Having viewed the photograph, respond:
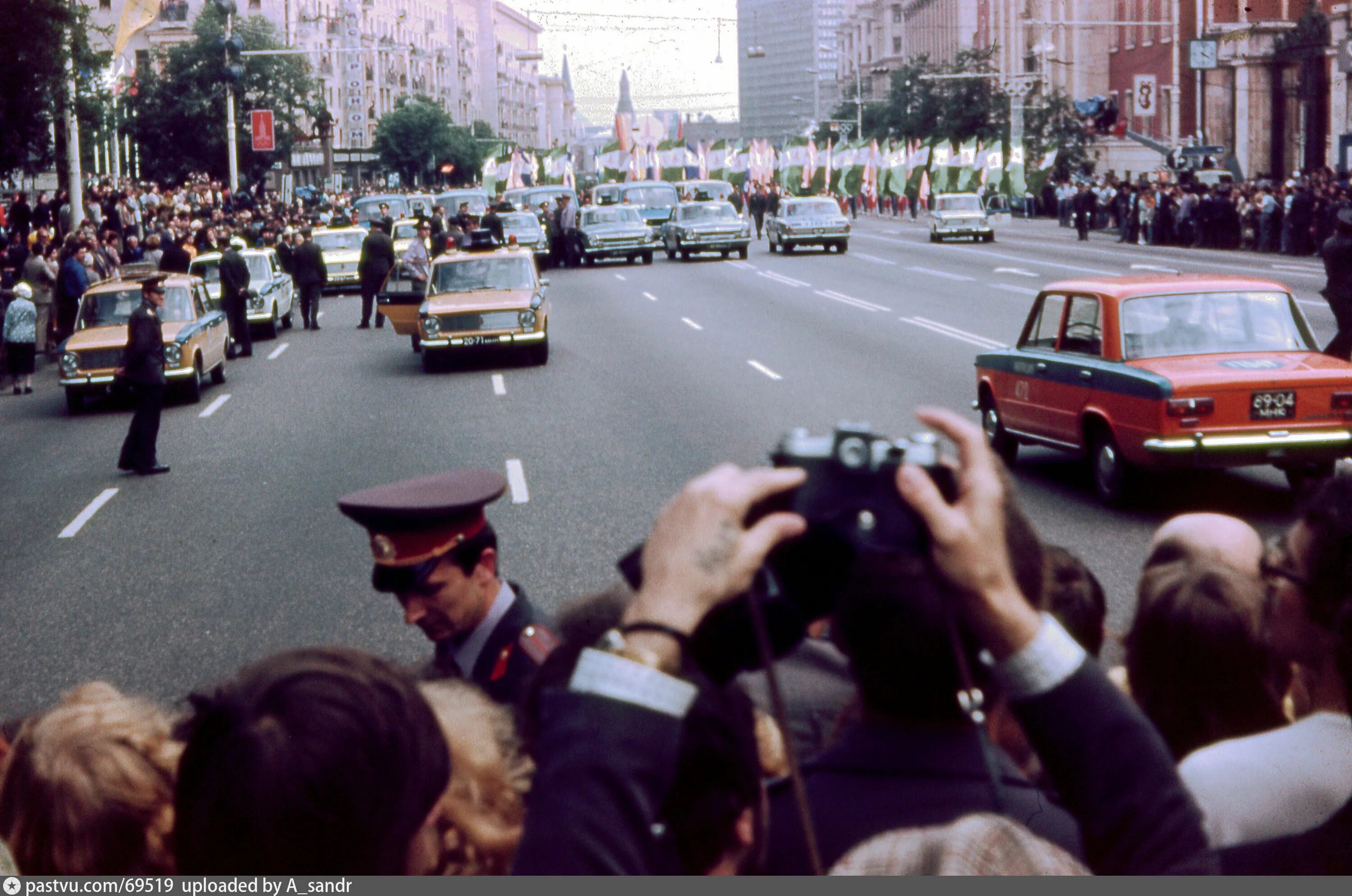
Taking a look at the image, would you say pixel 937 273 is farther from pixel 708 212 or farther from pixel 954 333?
pixel 954 333

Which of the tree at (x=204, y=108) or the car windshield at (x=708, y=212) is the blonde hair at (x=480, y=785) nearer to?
the car windshield at (x=708, y=212)

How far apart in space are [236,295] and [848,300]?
11.2 m

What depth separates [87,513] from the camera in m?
13.3

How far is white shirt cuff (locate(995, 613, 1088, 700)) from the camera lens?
2.10 metres

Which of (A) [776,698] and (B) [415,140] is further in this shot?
(B) [415,140]

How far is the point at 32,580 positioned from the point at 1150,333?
303 inches

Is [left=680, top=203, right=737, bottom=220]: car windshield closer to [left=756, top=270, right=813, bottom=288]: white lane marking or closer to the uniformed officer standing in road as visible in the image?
[left=756, top=270, right=813, bottom=288]: white lane marking

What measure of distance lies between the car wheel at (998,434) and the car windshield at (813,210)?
34.5 m

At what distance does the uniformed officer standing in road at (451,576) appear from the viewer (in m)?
4.36

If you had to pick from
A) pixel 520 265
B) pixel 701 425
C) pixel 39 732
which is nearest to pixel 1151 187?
pixel 520 265

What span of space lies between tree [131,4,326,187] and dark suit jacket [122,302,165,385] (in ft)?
198

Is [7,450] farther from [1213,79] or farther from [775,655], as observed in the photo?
[1213,79]

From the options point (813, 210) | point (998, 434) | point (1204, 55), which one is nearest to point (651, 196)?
point (813, 210)

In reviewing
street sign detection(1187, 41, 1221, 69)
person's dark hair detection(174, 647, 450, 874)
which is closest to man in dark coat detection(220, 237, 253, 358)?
person's dark hair detection(174, 647, 450, 874)
